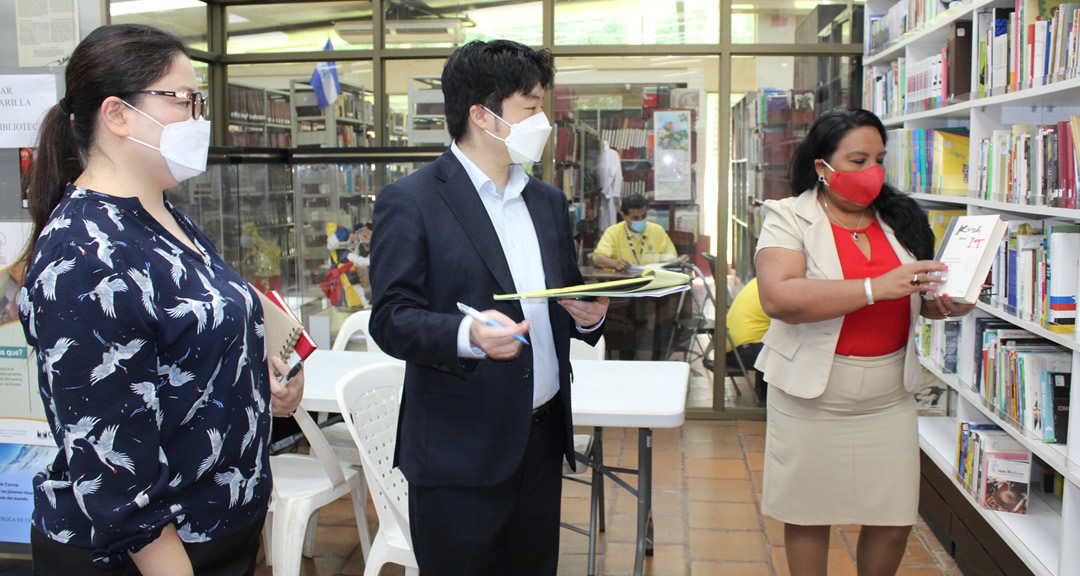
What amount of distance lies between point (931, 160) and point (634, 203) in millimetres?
1947

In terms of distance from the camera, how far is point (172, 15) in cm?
510

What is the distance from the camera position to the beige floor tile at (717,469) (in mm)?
4258

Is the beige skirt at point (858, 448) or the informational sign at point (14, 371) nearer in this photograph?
the beige skirt at point (858, 448)

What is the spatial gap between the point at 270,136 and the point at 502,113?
4.18 metres

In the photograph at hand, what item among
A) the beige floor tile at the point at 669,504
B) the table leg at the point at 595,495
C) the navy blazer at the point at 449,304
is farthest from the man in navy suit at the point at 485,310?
the beige floor tile at the point at 669,504

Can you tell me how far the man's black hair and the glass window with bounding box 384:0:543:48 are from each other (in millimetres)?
1130

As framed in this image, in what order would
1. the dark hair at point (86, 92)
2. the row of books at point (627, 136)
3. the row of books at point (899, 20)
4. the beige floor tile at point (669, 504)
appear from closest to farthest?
1. the dark hair at point (86, 92)
2. the row of books at point (899, 20)
3. the beige floor tile at point (669, 504)
4. the row of books at point (627, 136)

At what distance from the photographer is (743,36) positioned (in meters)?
5.07

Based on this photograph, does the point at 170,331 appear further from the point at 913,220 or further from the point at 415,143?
the point at 415,143

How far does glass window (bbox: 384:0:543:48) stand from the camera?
17.2ft

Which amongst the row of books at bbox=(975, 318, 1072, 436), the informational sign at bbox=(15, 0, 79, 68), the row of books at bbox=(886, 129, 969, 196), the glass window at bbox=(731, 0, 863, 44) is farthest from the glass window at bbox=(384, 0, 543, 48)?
the row of books at bbox=(975, 318, 1072, 436)

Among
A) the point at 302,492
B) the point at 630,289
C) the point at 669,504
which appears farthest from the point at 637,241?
the point at 630,289

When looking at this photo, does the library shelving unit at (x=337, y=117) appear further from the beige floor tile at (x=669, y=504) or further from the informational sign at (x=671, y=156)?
the beige floor tile at (x=669, y=504)

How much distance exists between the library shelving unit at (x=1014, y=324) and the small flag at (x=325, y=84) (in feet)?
10.7
